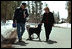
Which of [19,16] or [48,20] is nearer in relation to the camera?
[19,16]

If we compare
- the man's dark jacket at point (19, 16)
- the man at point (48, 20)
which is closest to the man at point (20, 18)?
the man's dark jacket at point (19, 16)

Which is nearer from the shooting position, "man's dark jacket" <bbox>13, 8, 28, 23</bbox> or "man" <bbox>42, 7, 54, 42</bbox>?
"man's dark jacket" <bbox>13, 8, 28, 23</bbox>

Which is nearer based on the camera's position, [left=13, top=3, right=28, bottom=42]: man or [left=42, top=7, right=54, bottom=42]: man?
[left=13, top=3, right=28, bottom=42]: man

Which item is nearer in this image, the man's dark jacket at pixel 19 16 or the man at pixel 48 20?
the man's dark jacket at pixel 19 16

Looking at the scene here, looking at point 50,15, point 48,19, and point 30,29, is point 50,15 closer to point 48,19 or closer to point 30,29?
point 48,19

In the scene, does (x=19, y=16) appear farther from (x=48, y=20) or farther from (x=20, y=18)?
(x=48, y=20)

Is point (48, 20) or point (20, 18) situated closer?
point (20, 18)

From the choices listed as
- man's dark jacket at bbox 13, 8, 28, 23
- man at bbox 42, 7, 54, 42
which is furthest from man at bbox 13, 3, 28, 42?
man at bbox 42, 7, 54, 42

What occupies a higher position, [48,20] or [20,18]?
[20,18]

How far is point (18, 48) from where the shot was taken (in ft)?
33.5

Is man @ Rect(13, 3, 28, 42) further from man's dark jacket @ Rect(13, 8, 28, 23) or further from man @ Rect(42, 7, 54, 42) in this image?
man @ Rect(42, 7, 54, 42)

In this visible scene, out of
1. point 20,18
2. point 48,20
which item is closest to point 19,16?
point 20,18

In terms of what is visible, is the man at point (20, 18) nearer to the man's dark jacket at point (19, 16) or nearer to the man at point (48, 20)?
the man's dark jacket at point (19, 16)

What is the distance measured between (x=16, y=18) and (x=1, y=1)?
4.75 ft
